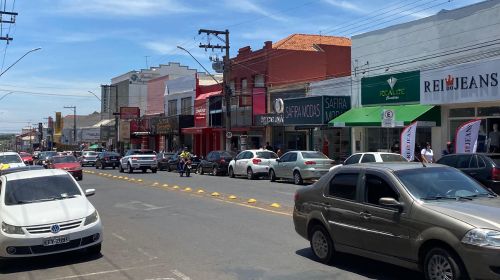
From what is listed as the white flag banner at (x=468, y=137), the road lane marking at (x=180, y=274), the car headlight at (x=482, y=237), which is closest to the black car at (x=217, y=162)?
the white flag banner at (x=468, y=137)

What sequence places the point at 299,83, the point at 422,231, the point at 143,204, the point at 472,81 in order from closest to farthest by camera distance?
the point at 422,231 → the point at 143,204 → the point at 472,81 → the point at 299,83

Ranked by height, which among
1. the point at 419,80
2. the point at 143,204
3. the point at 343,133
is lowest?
the point at 143,204

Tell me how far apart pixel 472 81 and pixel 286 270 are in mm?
17339

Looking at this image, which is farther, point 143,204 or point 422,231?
point 143,204

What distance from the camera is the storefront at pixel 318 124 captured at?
103 feet

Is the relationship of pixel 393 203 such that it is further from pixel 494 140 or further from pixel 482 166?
pixel 494 140

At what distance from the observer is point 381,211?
22.7ft

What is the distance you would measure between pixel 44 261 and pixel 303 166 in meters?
16.4

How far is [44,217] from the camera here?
851 cm

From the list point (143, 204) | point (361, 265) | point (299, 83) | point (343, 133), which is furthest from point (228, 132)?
point (361, 265)

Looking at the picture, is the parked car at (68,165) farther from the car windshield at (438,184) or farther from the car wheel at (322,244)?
the car windshield at (438,184)

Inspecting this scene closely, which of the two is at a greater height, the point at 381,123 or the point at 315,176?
the point at 381,123

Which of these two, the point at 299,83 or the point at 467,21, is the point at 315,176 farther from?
the point at 299,83

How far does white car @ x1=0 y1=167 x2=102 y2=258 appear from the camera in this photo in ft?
26.8
